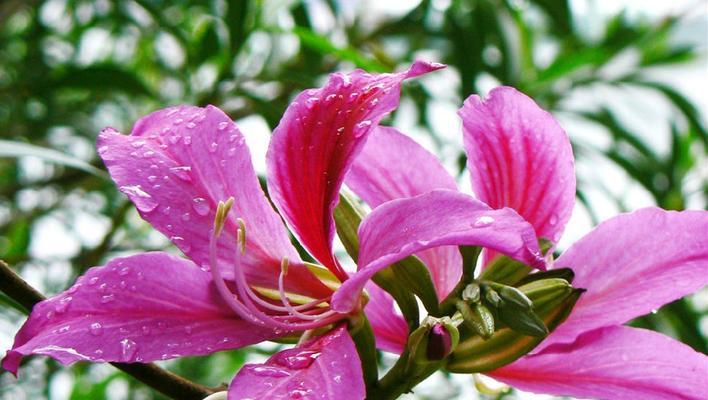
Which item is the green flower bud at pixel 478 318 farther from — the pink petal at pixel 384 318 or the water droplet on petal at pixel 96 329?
the water droplet on petal at pixel 96 329

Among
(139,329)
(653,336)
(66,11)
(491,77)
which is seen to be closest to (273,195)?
(139,329)

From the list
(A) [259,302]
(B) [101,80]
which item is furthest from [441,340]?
(B) [101,80]

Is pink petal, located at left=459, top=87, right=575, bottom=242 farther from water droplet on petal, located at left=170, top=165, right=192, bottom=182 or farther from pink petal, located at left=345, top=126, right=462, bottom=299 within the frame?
water droplet on petal, located at left=170, top=165, right=192, bottom=182

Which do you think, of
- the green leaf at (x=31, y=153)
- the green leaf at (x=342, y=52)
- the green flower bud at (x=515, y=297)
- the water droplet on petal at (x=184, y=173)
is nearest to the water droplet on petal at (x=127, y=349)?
the water droplet on petal at (x=184, y=173)

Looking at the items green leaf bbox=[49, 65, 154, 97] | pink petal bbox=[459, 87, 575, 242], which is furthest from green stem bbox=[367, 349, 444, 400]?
green leaf bbox=[49, 65, 154, 97]

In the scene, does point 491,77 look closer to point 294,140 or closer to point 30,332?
point 294,140
